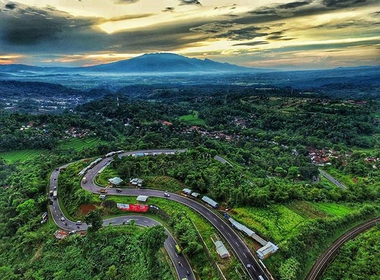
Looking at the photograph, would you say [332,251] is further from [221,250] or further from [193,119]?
[193,119]

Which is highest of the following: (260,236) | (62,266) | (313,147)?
(260,236)

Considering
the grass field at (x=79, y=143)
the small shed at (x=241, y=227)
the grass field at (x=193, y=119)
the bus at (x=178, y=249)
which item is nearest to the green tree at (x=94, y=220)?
the bus at (x=178, y=249)

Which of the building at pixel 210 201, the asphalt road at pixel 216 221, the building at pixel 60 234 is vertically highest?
the building at pixel 210 201

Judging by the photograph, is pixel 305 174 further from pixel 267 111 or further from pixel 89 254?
pixel 267 111

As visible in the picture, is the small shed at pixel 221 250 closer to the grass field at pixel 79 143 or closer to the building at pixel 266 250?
the building at pixel 266 250

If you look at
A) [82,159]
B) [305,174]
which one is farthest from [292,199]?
[82,159]
